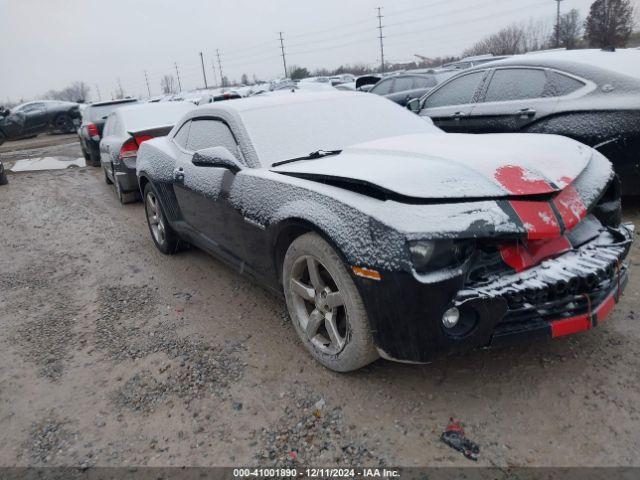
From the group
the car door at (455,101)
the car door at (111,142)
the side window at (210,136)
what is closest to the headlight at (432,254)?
the side window at (210,136)

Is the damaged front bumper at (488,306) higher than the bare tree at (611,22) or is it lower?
lower

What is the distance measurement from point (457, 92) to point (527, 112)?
3.91 feet

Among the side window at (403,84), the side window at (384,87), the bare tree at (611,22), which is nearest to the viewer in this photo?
the side window at (403,84)

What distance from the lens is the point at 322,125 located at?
3.43 meters

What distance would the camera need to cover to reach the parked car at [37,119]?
717 inches

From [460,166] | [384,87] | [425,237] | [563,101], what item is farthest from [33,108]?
[425,237]

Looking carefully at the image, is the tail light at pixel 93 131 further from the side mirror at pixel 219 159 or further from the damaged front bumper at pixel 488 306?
the damaged front bumper at pixel 488 306

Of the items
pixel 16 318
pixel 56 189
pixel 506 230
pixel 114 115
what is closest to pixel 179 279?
pixel 16 318

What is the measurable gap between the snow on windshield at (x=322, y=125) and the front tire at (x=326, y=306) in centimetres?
79

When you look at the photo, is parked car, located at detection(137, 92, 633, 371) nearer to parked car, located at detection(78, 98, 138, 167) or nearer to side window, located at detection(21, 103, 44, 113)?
parked car, located at detection(78, 98, 138, 167)

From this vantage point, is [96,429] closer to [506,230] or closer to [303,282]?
[303,282]

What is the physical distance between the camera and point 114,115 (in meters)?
8.11

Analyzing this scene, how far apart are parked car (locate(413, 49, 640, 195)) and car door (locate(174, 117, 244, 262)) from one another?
2.95 m

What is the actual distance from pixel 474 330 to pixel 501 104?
11.9 ft
